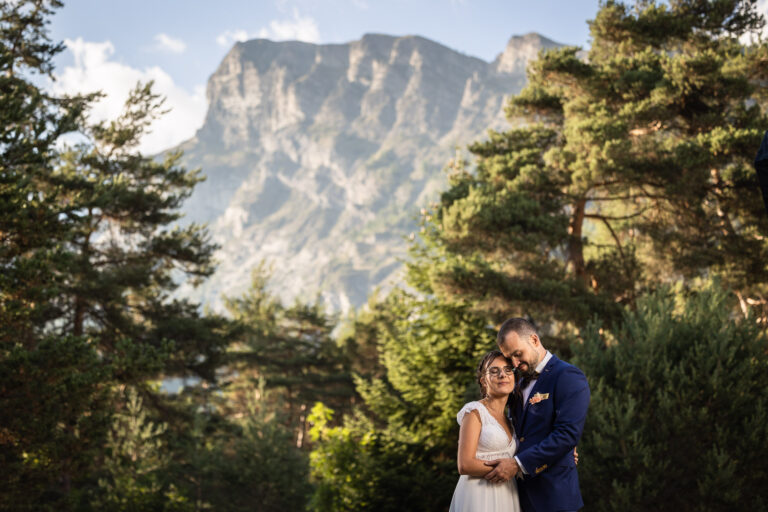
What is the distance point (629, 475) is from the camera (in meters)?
7.35

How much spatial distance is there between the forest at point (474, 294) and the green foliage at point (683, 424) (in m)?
0.03

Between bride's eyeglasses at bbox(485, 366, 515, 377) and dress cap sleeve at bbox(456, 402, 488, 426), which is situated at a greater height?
bride's eyeglasses at bbox(485, 366, 515, 377)

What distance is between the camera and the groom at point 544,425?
10.3ft

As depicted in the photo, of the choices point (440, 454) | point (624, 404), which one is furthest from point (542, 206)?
point (624, 404)

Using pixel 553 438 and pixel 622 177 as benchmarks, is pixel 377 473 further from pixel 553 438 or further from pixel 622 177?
pixel 622 177

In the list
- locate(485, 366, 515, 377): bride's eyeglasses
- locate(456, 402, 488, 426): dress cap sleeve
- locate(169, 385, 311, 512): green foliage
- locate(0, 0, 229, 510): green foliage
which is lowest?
locate(169, 385, 311, 512): green foliage

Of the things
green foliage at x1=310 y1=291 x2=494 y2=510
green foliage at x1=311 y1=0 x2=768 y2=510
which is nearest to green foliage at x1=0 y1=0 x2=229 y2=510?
green foliage at x1=310 y1=291 x2=494 y2=510

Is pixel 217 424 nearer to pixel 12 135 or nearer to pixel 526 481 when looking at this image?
pixel 12 135

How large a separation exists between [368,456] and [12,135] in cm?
722

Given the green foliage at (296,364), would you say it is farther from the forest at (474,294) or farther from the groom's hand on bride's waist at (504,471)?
the groom's hand on bride's waist at (504,471)

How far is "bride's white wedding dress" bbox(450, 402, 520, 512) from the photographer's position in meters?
3.26

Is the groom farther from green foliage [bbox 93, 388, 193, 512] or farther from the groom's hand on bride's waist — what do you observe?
green foliage [bbox 93, 388, 193, 512]

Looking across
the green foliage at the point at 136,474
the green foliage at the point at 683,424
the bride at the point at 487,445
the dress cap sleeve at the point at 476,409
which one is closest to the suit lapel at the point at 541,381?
the bride at the point at 487,445

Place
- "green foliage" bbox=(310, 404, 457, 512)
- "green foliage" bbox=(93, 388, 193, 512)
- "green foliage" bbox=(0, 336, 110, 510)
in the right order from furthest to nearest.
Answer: "green foliage" bbox=(93, 388, 193, 512)
"green foliage" bbox=(310, 404, 457, 512)
"green foliage" bbox=(0, 336, 110, 510)
